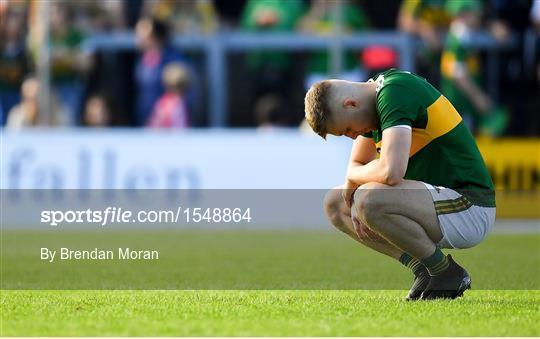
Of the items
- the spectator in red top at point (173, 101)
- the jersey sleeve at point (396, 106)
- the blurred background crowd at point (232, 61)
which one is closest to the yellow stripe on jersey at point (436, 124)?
the jersey sleeve at point (396, 106)

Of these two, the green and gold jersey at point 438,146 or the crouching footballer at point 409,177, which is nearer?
the crouching footballer at point 409,177

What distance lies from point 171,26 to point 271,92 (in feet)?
4.97

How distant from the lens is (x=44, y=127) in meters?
16.6

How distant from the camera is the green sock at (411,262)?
7.81 metres

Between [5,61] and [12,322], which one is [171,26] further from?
[12,322]

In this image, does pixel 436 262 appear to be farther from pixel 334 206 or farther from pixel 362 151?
pixel 362 151

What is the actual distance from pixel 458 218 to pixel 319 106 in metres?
1.04

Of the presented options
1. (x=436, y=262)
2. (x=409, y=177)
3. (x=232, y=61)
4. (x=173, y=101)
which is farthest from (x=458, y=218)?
(x=232, y=61)

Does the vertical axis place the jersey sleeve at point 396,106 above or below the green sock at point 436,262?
above

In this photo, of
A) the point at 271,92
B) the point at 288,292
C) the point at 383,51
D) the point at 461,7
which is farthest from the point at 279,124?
the point at 288,292

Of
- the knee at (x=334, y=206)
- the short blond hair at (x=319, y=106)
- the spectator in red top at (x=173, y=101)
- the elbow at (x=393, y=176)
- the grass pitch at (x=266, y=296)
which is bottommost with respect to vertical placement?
the spectator in red top at (x=173, y=101)

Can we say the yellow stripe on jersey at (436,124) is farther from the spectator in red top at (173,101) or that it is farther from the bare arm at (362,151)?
the spectator in red top at (173,101)

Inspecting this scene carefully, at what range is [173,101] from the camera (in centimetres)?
1686

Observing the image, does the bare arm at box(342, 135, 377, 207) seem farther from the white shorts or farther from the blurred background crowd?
the blurred background crowd
